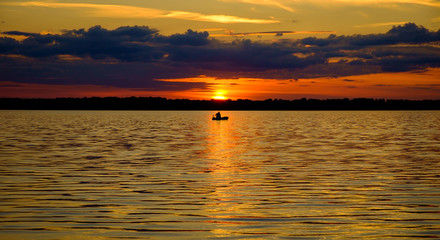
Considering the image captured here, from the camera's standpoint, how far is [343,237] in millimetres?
16172

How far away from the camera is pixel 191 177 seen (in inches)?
1169

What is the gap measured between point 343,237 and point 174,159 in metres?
24.3

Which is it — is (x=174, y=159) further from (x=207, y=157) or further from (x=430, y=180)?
(x=430, y=180)

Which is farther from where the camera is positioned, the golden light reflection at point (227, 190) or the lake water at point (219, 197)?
the golden light reflection at point (227, 190)

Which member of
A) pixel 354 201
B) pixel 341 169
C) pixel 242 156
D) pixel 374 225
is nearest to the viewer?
pixel 374 225

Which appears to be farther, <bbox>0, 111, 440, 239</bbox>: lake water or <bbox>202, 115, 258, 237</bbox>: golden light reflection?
<bbox>202, 115, 258, 237</bbox>: golden light reflection

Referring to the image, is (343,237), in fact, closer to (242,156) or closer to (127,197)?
(127,197)

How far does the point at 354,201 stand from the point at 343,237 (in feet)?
20.5

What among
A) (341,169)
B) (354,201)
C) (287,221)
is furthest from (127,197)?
(341,169)

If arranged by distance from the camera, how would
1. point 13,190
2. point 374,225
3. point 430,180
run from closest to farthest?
point 374,225, point 13,190, point 430,180

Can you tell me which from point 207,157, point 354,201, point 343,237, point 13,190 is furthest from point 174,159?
point 343,237

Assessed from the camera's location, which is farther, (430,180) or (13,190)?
(430,180)

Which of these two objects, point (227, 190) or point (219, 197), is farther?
point (227, 190)

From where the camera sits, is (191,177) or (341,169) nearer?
(191,177)
